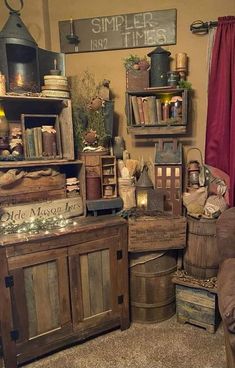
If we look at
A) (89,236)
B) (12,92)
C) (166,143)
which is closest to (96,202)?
(89,236)

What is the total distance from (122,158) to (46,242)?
0.92 m

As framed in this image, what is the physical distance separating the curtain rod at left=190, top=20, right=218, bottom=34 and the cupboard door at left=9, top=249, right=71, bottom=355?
5.93 feet

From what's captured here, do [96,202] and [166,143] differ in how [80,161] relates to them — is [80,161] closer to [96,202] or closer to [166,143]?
[96,202]

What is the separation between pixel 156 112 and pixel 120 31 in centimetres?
70

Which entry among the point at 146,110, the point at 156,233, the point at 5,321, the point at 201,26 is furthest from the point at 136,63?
the point at 5,321

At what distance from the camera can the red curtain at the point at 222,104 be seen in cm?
206

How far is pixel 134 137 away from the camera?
241 centimetres

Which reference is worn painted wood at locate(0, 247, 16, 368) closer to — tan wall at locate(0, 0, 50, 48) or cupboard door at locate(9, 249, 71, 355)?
cupboard door at locate(9, 249, 71, 355)

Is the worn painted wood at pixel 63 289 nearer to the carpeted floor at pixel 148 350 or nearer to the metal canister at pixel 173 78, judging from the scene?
the carpeted floor at pixel 148 350

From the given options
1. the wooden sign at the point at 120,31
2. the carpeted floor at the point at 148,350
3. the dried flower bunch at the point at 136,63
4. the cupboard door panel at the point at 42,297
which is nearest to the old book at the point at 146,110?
the dried flower bunch at the point at 136,63

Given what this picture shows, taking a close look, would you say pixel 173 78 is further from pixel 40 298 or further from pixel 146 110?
pixel 40 298

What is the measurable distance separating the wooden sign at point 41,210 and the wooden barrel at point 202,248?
79 cm

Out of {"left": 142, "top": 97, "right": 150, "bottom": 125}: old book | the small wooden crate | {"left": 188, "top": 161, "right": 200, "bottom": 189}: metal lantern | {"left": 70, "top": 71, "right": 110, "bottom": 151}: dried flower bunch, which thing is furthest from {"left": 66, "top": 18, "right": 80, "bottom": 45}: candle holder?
the small wooden crate

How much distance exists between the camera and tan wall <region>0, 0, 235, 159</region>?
7.06 ft
